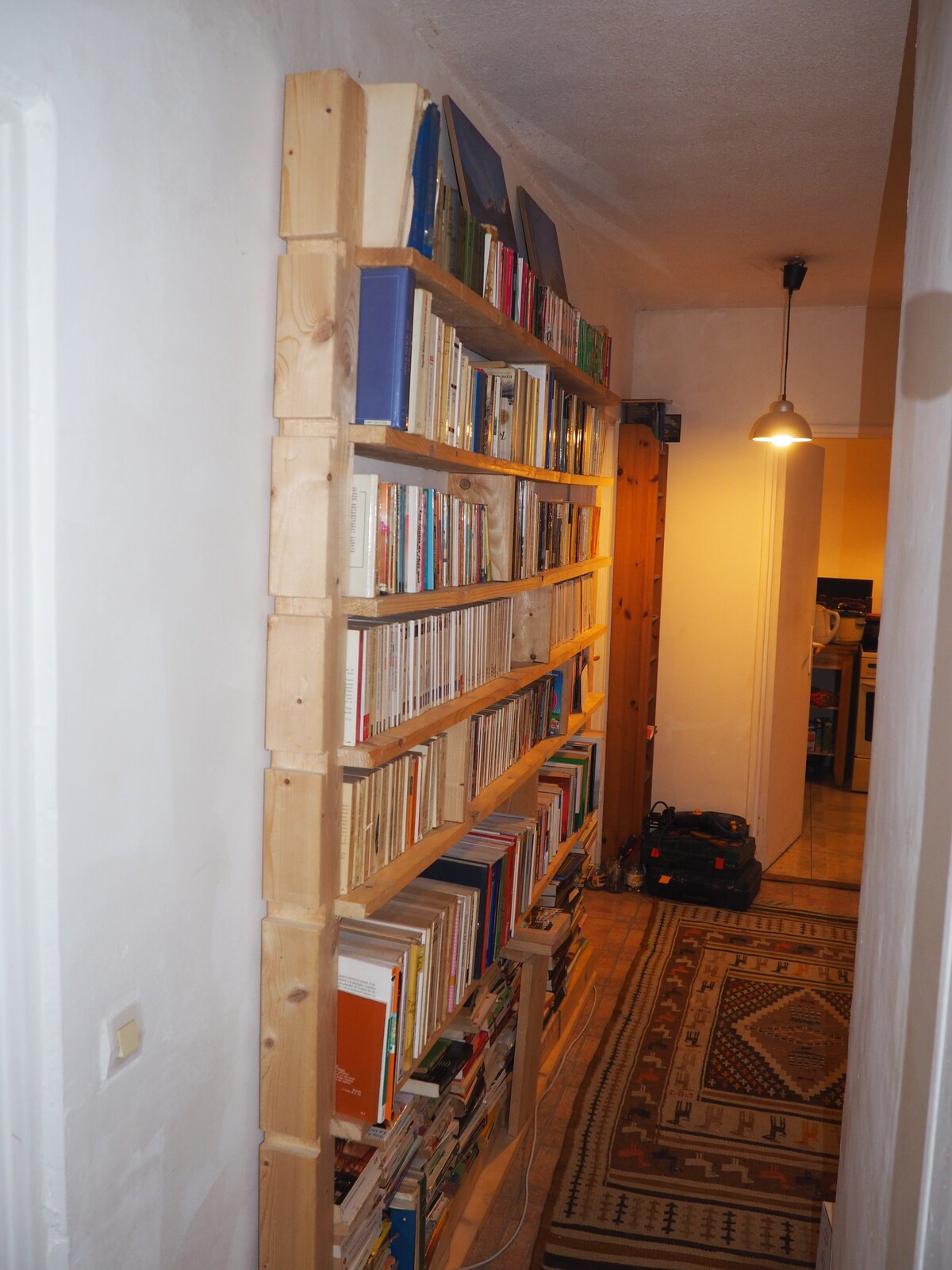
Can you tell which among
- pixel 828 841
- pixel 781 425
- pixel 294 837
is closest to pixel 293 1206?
pixel 294 837

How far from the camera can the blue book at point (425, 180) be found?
1677mm

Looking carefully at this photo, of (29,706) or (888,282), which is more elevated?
(888,282)

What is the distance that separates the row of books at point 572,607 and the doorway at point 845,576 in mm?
2433

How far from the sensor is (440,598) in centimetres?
195

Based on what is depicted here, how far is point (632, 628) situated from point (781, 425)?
1218 millimetres

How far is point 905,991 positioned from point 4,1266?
120 cm

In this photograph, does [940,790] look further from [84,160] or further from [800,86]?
[800,86]

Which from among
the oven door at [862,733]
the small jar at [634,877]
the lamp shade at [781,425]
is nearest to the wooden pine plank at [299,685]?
the lamp shade at [781,425]

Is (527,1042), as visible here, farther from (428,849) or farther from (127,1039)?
(127,1039)

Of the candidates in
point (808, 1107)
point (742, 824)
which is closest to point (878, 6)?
point (808, 1107)

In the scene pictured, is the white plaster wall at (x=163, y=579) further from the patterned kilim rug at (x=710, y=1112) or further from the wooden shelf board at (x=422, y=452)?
the patterned kilim rug at (x=710, y=1112)

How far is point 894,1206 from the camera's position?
1171mm

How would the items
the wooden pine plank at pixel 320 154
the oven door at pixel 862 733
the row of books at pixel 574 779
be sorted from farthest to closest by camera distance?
the oven door at pixel 862 733 < the row of books at pixel 574 779 < the wooden pine plank at pixel 320 154

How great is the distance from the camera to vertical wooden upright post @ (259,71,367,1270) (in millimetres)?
1616
